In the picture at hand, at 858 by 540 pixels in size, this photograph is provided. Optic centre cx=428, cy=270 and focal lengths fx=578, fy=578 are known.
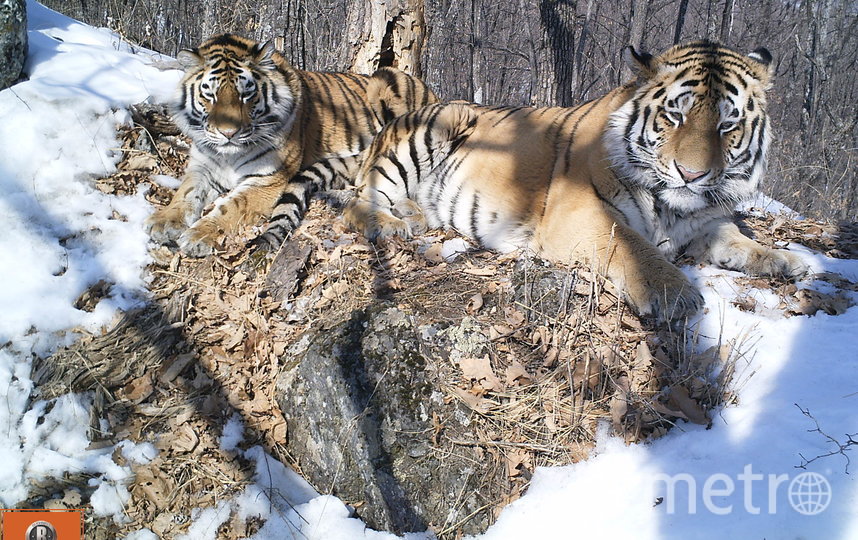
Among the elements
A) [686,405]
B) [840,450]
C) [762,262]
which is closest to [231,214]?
[686,405]

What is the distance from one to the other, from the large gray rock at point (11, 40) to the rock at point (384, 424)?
10.2ft

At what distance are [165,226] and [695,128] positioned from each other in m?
3.39

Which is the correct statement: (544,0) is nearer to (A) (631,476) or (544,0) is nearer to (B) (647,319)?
(B) (647,319)

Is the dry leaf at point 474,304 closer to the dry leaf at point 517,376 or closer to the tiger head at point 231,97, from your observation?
the dry leaf at point 517,376

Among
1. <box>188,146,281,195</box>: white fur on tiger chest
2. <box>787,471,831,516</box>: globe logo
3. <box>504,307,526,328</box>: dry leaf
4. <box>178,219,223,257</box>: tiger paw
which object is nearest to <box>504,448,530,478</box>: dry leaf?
<box>504,307,526,328</box>: dry leaf

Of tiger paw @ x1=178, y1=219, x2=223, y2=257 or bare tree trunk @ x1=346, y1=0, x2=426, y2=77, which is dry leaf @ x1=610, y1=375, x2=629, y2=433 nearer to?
tiger paw @ x1=178, y1=219, x2=223, y2=257

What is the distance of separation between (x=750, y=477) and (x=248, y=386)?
2541 millimetres

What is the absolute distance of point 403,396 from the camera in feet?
9.86

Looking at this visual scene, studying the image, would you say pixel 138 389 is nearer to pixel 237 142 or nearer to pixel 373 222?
pixel 373 222

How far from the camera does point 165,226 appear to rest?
388 centimetres

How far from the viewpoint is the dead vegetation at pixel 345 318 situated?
2.88 m

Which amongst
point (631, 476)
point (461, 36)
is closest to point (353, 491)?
point (631, 476)

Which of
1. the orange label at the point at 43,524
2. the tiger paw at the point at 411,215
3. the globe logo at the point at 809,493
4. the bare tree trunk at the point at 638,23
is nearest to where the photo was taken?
the globe logo at the point at 809,493

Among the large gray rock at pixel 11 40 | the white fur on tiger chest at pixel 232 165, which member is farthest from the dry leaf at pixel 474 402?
the large gray rock at pixel 11 40
